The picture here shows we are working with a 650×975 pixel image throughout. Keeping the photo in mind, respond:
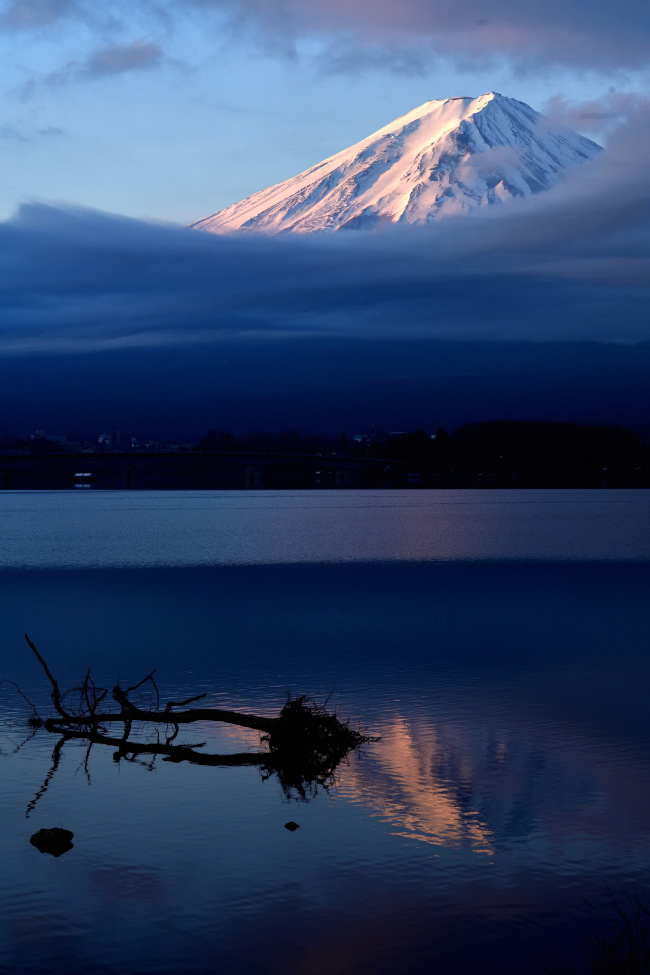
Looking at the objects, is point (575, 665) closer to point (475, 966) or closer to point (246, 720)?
point (246, 720)

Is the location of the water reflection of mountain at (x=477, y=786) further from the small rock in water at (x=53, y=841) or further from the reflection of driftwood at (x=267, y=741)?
the small rock in water at (x=53, y=841)

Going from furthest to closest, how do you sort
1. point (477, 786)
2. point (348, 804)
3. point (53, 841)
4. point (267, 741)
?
point (267, 741), point (477, 786), point (348, 804), point (53, 841)

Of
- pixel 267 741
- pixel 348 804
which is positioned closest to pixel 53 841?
pixel 348 804

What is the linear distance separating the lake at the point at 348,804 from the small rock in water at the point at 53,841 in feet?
0.50

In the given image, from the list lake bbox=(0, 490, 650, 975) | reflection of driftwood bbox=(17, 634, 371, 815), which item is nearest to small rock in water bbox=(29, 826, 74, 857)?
lake bbox=(0, 490, 650, 975)

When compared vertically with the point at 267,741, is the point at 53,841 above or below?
above

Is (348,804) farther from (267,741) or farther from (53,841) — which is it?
(53,841)

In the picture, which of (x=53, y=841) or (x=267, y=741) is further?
(x=267, y=741)

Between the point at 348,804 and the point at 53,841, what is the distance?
12.7 feet

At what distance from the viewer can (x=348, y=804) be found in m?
14.2

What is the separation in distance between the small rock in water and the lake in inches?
6.0

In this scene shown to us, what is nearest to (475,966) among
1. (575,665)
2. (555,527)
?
(575,665)

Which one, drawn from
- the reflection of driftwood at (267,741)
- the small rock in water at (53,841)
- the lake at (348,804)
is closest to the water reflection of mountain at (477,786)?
the lake at (348,804)

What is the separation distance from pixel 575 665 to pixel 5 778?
15279mm
